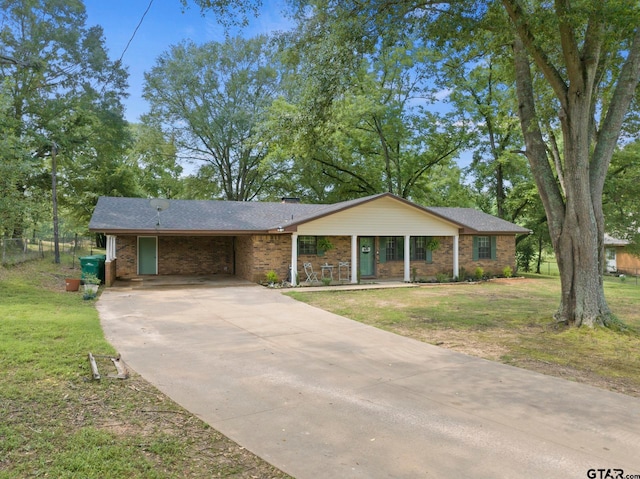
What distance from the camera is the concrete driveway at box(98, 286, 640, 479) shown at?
3.12 meters

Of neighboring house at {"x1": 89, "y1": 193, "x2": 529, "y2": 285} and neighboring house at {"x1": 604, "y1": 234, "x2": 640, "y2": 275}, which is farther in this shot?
neighboring house at {"x1": 604, "y1": 234, "x2": 640, "y2": 275}

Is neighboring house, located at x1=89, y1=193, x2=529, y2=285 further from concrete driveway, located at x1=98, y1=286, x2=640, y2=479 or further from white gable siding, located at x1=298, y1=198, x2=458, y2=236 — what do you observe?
concrete driveway, located at x1=98, y1=286, x2=640, y2=479

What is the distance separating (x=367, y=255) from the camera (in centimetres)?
1750

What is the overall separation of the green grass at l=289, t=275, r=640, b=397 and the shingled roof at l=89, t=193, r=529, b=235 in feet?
12.4

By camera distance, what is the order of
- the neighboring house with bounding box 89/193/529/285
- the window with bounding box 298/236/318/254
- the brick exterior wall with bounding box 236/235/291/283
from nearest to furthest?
1. the neighboring house with bounding box 89/193/529/285
2. the brick exterior wall with bounding box 236/235/291/283
3. the window with bounding box 298/236/318/254

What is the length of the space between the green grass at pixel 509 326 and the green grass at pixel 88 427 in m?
4.47

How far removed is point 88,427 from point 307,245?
1285cm

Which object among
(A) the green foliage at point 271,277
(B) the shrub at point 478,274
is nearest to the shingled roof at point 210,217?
(A) the green foliage at point 271,277

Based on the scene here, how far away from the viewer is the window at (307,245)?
1603 cm

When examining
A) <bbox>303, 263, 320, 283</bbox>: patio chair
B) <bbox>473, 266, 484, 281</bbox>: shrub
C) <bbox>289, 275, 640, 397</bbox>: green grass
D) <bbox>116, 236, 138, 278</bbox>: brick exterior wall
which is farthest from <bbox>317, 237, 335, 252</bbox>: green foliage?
<bbox>116, 236, 138, 278</bbox>: brick exterior wall

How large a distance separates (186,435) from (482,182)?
94.4 ft

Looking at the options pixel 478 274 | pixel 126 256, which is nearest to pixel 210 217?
pixel 126 256

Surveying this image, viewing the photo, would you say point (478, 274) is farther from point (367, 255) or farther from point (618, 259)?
point (618, 259)

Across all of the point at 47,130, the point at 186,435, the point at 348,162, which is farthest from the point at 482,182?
the point at 186,435
